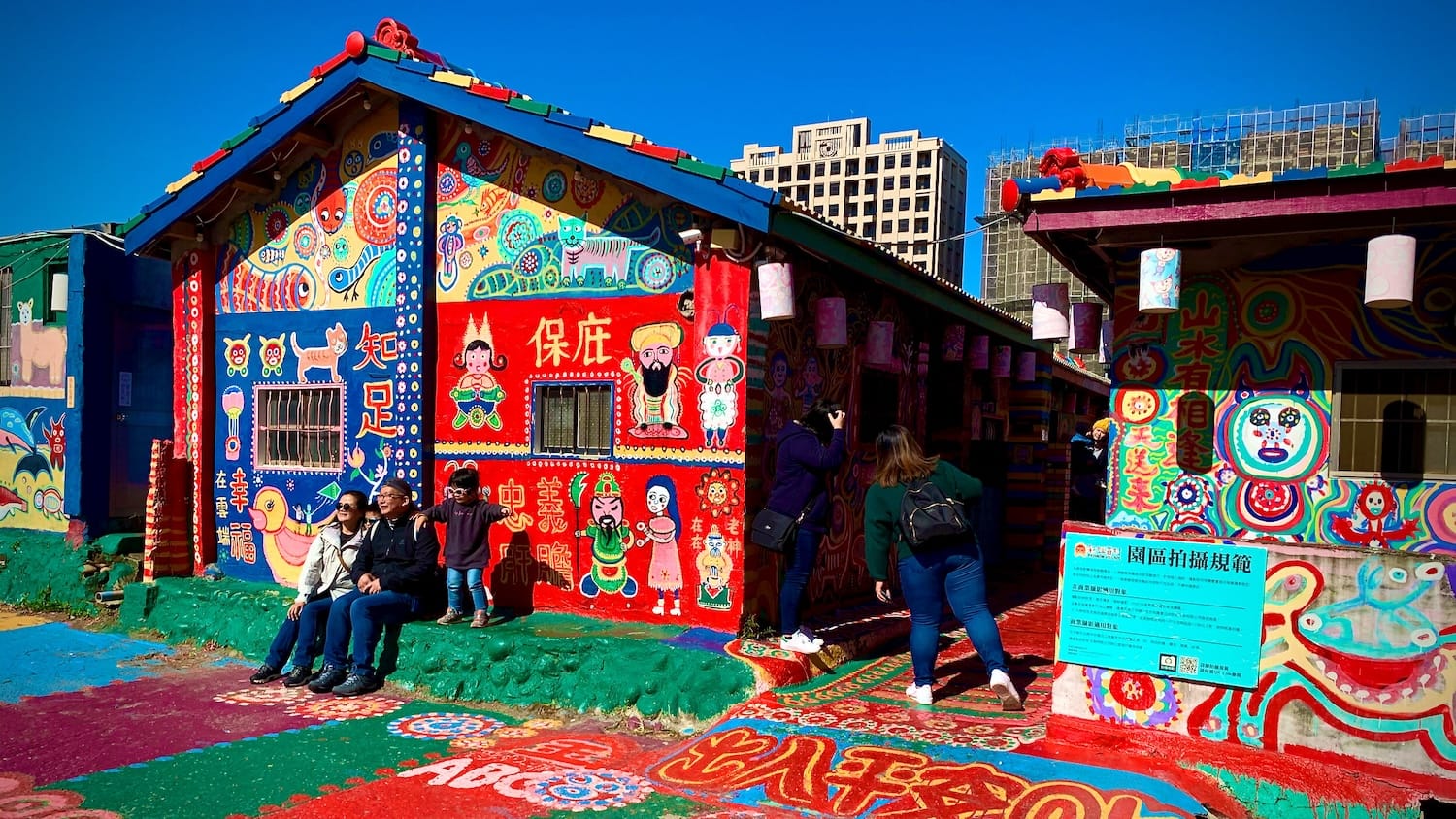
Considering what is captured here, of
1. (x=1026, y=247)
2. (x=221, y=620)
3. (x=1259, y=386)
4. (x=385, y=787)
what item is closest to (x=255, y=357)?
(x=221, y=620)

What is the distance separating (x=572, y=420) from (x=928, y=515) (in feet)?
11.6

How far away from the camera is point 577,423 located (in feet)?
28.3

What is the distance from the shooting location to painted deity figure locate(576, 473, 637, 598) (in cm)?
830

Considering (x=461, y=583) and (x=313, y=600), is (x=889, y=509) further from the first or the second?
(x=313, y=600)

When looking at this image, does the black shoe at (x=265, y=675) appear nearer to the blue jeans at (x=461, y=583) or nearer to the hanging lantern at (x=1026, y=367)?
the blue jeans at (x=461, y=583)

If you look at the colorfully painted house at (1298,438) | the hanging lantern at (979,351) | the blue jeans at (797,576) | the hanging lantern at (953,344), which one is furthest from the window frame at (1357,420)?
the hanging lantern at (979,351)

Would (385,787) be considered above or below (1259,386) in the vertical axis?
below

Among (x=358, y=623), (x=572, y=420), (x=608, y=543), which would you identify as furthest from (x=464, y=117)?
(x=358, y=623)

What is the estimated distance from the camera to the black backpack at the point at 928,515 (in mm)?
6336

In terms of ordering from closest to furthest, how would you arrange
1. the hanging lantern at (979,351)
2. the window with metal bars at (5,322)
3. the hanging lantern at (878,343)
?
the hanging lantern at (878,343), the hanging lantern at (979,351), the window with metal bars at (5,322)

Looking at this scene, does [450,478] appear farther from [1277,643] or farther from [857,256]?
[1277,643]

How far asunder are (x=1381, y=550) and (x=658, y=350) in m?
5.11

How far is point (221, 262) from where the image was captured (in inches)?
425

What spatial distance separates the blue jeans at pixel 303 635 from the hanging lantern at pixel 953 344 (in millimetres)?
7141
